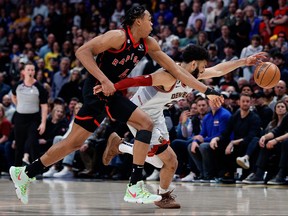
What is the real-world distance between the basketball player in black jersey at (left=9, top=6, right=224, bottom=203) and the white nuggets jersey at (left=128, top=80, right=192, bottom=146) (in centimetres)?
35

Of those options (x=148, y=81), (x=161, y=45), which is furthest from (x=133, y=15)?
(x=161, y=45)

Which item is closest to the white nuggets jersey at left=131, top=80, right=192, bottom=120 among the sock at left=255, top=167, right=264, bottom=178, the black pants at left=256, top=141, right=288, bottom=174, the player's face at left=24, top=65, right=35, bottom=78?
the black pants at left=256, top=141, right=288, bottom=174

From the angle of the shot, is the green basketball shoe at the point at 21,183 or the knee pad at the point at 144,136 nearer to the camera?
the knee pad at the point at 144,136

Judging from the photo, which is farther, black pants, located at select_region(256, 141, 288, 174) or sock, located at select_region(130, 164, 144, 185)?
black pants, located at select_region(256, 141, 288, 174)

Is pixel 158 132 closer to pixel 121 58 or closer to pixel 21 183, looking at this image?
pixel 121 58

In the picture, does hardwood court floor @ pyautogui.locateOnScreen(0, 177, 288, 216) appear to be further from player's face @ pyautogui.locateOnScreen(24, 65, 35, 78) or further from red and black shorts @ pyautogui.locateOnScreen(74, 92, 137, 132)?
player's face @ pyautogui.locateOnScreen(24, 65, 35, 78)

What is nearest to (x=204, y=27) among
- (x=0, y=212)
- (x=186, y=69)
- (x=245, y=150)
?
(x=245, y=150)

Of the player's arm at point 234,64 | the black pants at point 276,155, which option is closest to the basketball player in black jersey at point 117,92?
the player's arm at point 234,64

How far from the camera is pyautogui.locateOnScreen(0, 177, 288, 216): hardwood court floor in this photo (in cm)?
654

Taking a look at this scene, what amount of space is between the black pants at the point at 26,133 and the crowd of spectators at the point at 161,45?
339 millimetres

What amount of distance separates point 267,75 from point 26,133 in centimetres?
592

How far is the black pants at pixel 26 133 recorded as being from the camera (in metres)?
12.6

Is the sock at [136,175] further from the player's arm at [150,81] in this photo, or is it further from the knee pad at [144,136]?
the player's arm at [150,81]

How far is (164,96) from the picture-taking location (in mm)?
7535
